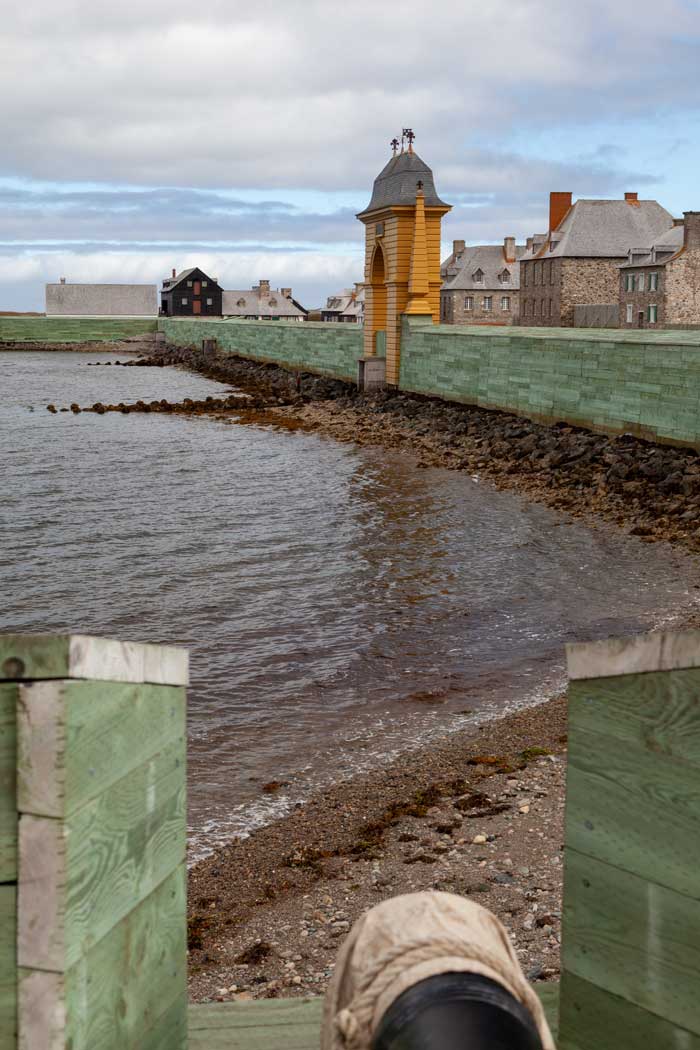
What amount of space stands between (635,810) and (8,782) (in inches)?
60.9

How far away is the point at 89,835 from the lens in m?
2.43

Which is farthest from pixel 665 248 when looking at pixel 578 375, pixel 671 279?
pixel 578 375

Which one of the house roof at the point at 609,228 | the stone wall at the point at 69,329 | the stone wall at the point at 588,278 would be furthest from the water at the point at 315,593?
the stone wall at the point at 69,329

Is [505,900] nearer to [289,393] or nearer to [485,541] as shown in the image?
[485,541]

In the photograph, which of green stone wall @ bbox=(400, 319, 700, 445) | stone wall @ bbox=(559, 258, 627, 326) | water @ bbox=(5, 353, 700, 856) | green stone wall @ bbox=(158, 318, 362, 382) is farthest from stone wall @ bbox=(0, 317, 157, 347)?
water @ bbox=(5, 353, 700, 856)

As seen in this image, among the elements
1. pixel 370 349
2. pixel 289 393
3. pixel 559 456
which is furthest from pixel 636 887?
pixel 289 393

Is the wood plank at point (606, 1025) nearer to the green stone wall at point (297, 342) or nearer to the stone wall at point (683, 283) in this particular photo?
the green stone wall at point (297, 342)

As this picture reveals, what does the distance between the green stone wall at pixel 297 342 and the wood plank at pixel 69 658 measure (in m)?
42.1

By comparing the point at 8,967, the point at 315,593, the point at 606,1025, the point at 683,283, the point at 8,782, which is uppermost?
the point at 683,283

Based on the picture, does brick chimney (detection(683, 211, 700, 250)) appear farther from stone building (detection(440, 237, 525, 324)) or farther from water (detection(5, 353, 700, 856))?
water (detection(5, 353, 700, 856))

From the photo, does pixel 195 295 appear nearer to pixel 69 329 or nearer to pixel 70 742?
pixel 69 329

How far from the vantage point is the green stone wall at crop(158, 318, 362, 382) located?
46213 millimetres

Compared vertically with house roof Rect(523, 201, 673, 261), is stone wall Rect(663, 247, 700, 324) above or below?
below

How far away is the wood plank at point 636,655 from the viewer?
256cm
